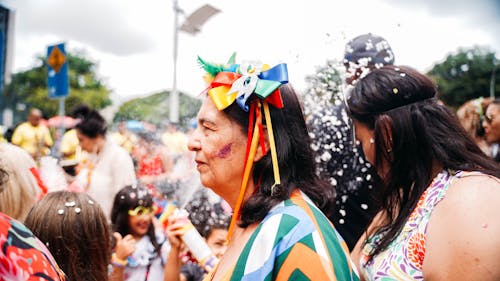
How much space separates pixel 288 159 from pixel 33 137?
9.22m

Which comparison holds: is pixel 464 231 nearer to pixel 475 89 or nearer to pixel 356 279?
pixel 356 279

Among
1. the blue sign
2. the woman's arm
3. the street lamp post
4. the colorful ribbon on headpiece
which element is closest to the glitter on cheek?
the colorful ribbon on headpiece

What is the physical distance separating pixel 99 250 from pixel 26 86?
63448 mm

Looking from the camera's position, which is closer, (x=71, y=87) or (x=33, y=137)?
(x=33, y=137)

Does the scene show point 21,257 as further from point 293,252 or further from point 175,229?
point 175,229

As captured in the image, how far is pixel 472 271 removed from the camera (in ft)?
4.64

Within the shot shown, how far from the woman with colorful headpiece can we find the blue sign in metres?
5.35

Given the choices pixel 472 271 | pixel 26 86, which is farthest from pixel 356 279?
pixel 26 86

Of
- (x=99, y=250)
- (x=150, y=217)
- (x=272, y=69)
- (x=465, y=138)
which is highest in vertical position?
(x=272, y=69)

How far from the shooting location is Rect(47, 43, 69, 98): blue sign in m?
6.34

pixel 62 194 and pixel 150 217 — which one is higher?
pixel 62 194

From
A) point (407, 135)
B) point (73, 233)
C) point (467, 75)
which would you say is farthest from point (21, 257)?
point (467, 75)

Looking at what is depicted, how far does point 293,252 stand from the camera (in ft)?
3.92

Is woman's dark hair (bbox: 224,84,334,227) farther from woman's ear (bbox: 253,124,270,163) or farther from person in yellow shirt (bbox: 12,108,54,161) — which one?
person in yellow shirt (bbox: 12,108,54,161)
